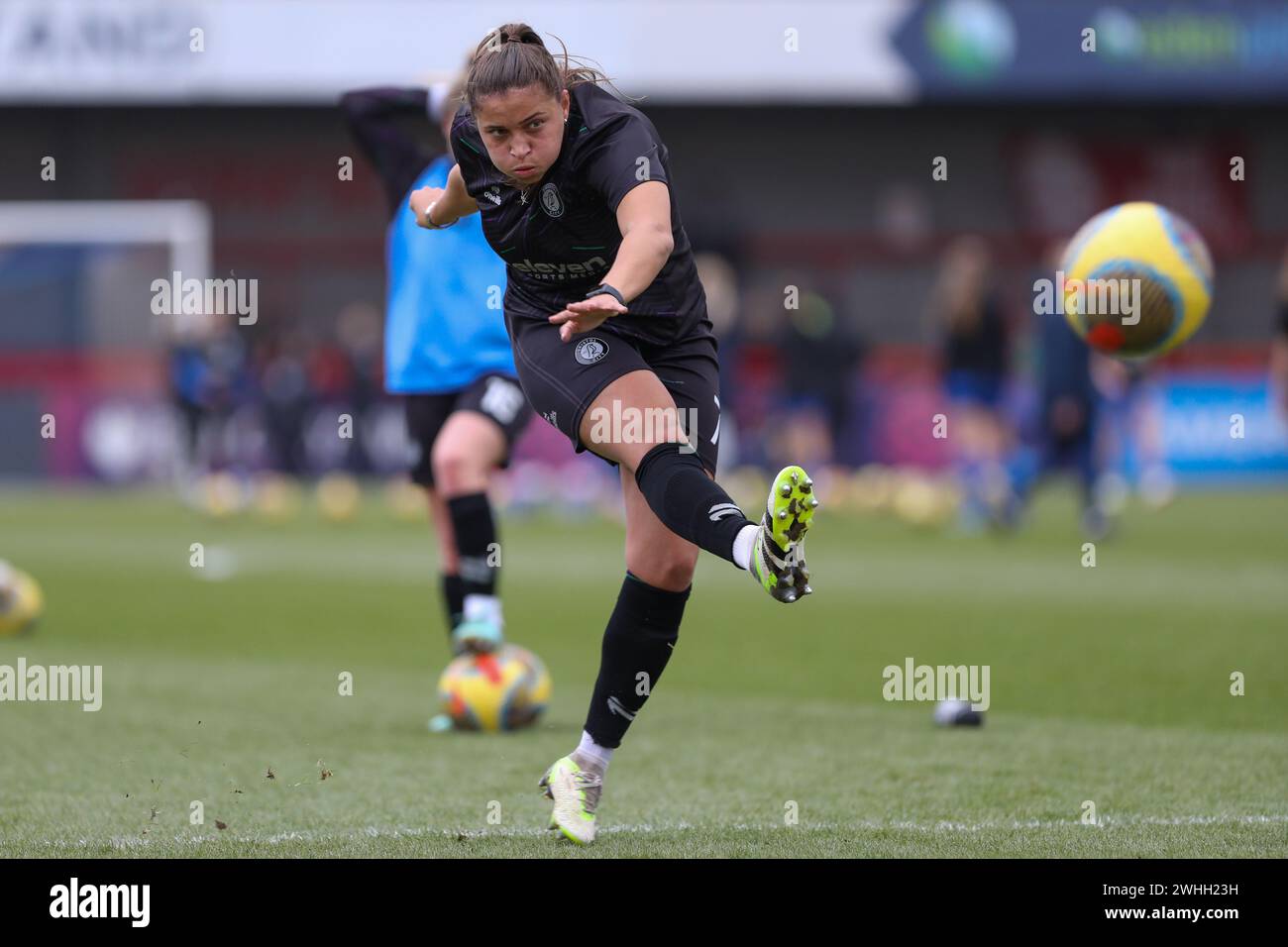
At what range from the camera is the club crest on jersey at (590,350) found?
5203 millimetres

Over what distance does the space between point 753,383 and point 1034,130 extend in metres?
7.90

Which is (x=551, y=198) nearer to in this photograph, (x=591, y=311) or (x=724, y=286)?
(x=591, y=311)

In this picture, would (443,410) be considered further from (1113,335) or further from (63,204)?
(63,204)

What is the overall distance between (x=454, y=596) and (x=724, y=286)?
13624 millimetres

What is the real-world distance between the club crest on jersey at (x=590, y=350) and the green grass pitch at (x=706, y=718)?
1.30m

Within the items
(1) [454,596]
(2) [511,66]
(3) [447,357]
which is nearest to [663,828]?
(2) [511,66]

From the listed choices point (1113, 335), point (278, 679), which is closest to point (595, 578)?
point (278, 679)

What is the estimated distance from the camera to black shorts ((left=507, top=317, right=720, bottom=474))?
5156mm

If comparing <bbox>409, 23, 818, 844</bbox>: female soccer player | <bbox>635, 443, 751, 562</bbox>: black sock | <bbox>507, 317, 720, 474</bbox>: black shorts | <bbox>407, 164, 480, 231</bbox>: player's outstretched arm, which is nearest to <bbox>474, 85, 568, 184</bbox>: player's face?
<bbox>409, 23, 818, 844</bbox>: female soccer player

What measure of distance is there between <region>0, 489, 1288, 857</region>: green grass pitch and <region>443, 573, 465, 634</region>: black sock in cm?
47

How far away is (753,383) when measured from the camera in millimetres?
28250

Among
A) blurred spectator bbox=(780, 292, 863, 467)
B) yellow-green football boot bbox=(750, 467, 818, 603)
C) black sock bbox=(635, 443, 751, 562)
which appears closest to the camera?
yellow-green football boot bbox=(750, 467, 818, 603)

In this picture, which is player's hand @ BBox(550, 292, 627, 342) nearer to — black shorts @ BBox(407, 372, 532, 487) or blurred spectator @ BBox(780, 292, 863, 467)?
black shorts @ BBox(407, 372, 532, 487)

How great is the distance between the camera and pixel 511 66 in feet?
16.1
